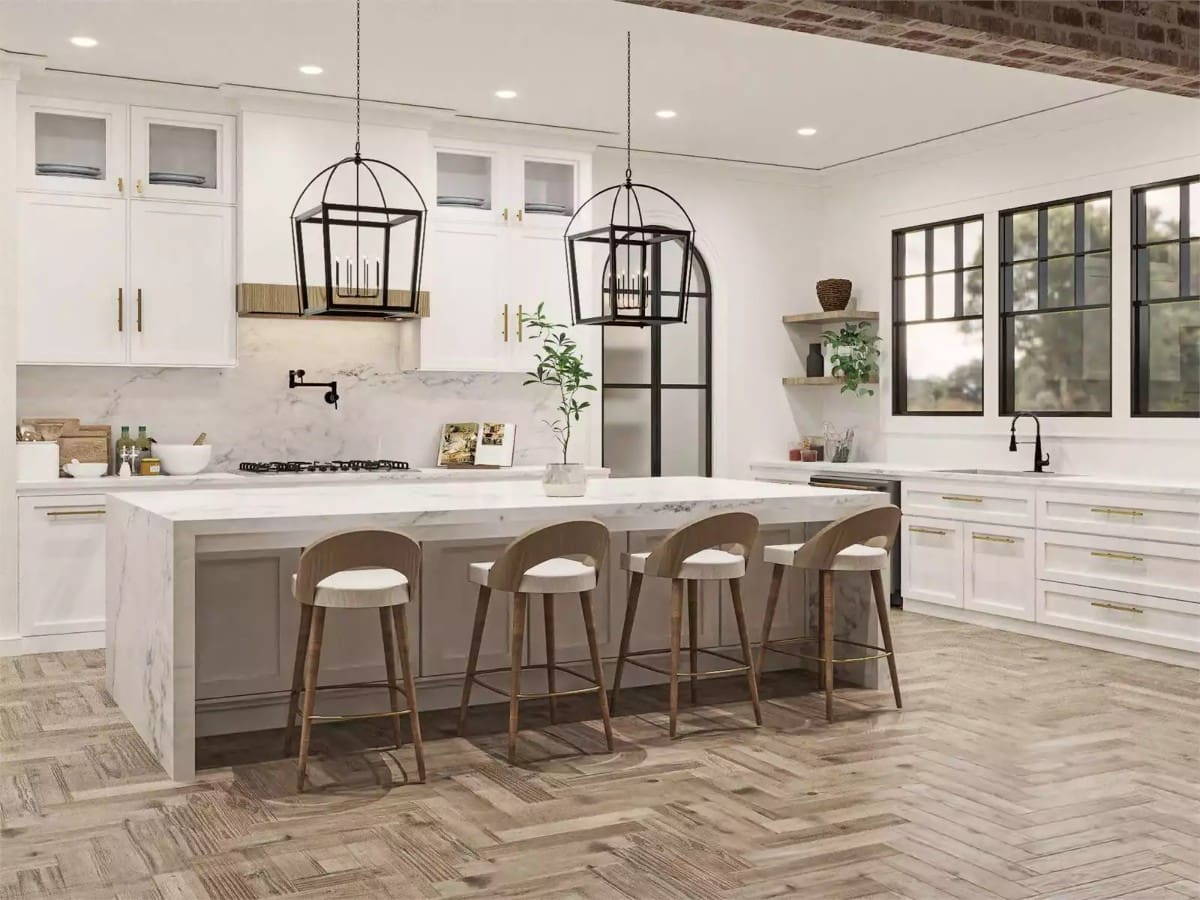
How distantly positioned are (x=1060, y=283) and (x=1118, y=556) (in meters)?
1.82

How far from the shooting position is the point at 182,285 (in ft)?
22.0

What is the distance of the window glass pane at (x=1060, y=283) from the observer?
7.22m

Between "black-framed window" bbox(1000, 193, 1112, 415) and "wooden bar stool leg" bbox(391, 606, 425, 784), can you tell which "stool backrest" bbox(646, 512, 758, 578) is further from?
"black-framed window" bbox(1000, 193, 1112, 415)

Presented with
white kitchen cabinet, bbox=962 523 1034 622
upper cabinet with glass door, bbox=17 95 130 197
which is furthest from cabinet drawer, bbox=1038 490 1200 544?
upper cabinet with glass door, bbox=17 95 130 197

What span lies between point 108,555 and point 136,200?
7.45 ft

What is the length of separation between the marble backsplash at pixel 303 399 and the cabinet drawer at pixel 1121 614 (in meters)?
2.96

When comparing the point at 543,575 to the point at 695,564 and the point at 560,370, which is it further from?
the point at 560,370

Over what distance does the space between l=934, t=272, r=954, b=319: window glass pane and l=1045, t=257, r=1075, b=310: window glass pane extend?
0.75 metres

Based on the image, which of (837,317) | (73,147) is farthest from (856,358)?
(73,147)

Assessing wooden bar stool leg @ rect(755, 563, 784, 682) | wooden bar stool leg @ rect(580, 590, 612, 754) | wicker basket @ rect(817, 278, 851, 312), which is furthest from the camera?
wicker basket @ rect(817, 278, 851, 312)

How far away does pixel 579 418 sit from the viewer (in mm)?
7922

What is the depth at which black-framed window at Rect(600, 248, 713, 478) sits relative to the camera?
27.6 ft

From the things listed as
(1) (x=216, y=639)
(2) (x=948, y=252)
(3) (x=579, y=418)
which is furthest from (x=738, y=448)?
(1) (x=216, y=639)

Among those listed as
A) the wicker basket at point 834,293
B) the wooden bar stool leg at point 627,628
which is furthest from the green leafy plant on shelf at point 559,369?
the wooden bar stool leg at point 627,628
